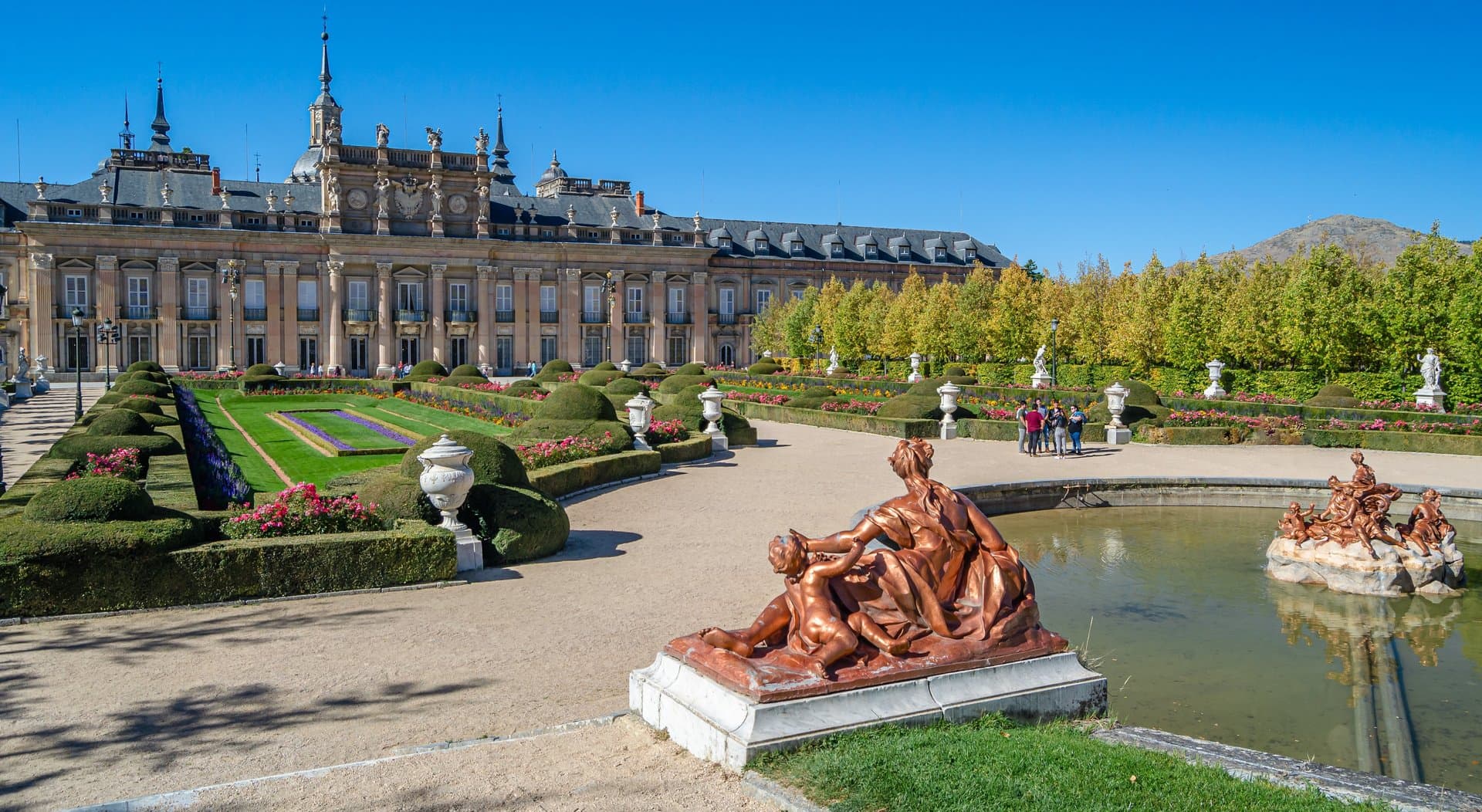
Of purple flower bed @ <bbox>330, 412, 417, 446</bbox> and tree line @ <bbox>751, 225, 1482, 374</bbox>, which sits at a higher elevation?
tree line @ <bbox>751, 225, 1482, 374</bbox>

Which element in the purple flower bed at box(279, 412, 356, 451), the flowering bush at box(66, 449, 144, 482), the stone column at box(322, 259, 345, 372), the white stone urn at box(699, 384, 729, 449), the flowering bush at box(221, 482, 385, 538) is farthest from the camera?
the stone column at box(322, 259, 345, 372)

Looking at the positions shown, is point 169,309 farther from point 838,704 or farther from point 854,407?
point 838,704

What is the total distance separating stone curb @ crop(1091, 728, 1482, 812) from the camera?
16.4 ft

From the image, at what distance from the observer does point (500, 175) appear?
259 feet

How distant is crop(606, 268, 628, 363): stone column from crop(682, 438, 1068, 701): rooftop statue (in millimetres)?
58604

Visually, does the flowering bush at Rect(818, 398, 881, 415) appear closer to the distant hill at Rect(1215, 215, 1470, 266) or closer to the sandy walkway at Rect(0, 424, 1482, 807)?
the sandy walkway at Rect(0, 424, 1482, 807)

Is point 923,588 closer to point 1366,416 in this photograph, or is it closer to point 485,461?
point 485,461

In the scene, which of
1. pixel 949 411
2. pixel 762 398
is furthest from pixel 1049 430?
pixel 762 398

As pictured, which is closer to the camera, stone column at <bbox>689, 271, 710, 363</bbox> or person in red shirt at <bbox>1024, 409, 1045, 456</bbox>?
person in red shirt at <bbox>1024, 409, 1045, 456</bbox>

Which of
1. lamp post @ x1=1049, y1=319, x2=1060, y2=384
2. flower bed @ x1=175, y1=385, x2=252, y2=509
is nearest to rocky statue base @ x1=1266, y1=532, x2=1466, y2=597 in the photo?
flower bed @ x1=175, y1=385, x2=252, y2=509

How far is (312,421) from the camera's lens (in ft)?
96.0

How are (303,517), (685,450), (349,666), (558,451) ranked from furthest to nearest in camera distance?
(685,450)
(558,451)
(303,517)
(349,666)

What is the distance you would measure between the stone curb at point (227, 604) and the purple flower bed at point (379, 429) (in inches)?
502

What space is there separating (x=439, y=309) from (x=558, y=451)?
4692 centimetres
